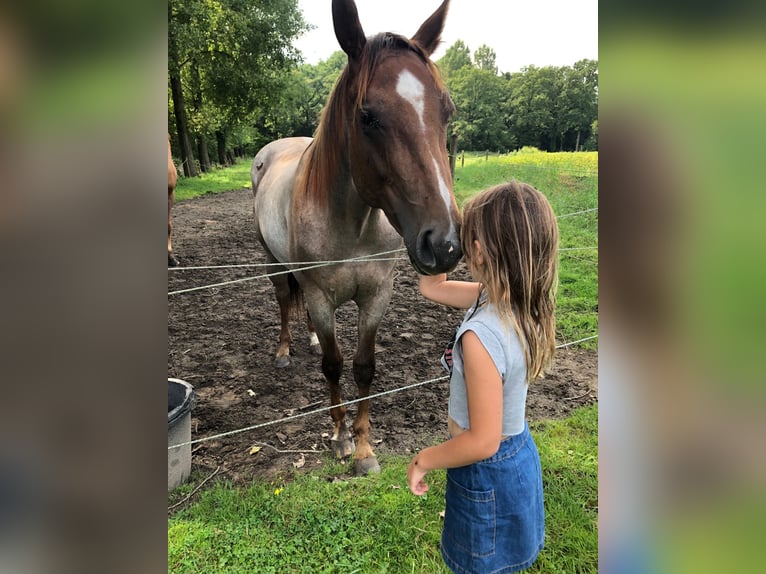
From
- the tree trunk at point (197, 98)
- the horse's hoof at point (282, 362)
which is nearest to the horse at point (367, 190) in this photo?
the horse's hoof at point (282, 362)

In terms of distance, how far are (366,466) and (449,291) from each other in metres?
1.61

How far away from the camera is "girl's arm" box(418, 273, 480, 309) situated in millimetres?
1785

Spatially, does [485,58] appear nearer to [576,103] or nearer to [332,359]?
[576,103]

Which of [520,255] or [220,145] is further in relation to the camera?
[220,145]

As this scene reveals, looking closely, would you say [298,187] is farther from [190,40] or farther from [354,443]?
[190,40]

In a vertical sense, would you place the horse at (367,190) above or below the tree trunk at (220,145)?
below

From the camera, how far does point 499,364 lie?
129 cm

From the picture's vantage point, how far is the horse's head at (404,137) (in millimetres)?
1789

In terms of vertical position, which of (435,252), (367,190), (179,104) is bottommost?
(435,252)

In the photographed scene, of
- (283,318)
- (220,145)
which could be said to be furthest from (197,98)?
(283,318)

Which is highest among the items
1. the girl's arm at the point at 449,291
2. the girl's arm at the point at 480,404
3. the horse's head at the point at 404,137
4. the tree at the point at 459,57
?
the tree at the point at 459,57

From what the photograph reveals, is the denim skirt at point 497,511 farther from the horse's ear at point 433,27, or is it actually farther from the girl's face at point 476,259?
the horse's ear at point 433,27

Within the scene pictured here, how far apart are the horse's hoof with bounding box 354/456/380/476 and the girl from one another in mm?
1309
